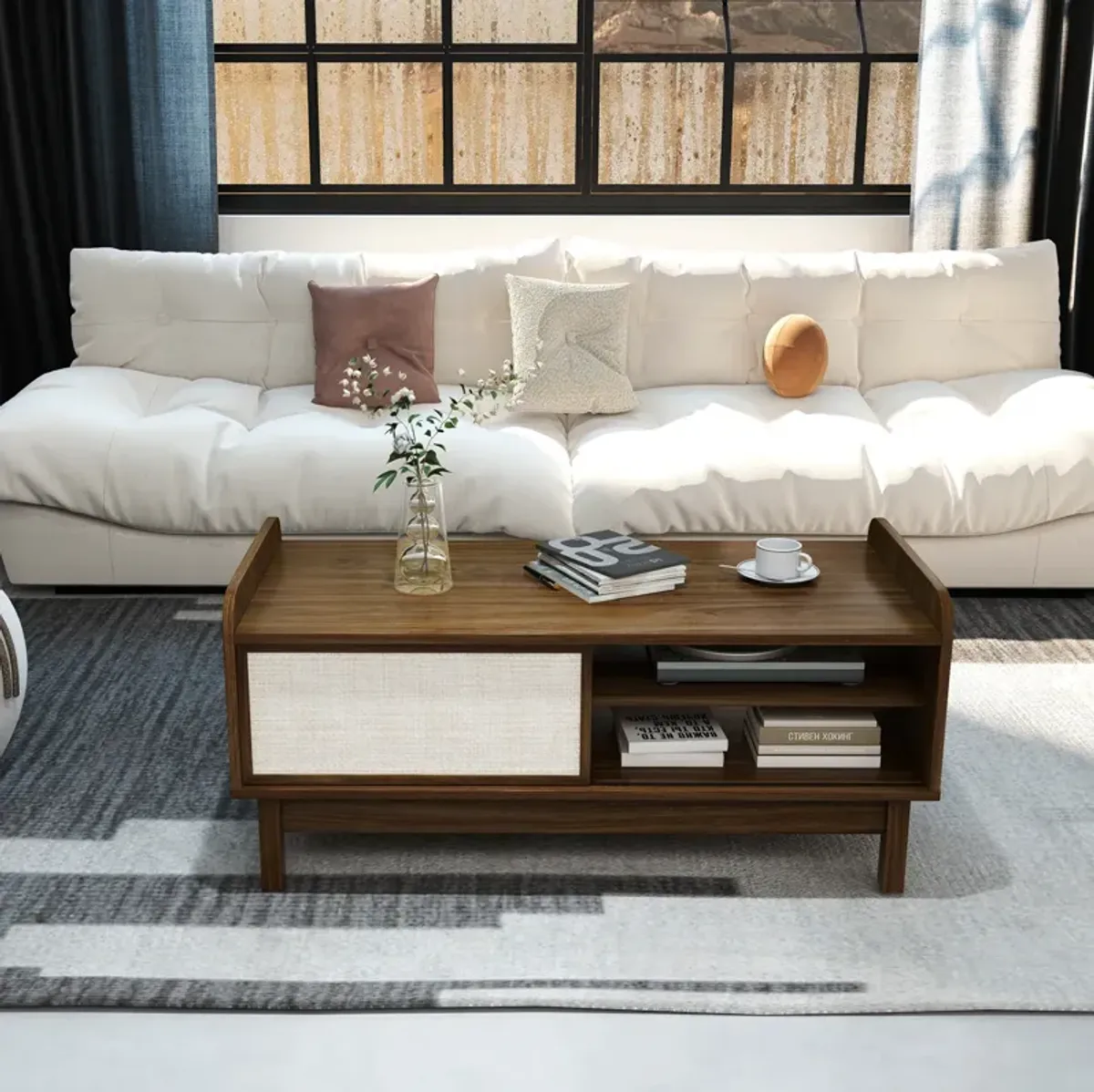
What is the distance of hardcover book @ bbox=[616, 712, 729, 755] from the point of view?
7.86 feet

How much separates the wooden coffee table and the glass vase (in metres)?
0.06

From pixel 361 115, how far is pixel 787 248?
4.89 feet

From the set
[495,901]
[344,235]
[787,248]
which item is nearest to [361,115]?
[344,235]

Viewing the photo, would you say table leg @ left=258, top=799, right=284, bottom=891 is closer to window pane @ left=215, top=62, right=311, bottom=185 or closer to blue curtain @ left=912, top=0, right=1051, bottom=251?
window pane @ left=215, top=62, right=311, bottom=185

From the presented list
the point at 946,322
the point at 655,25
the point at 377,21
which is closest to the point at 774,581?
the point at 946,322

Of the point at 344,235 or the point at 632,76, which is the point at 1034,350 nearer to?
the point at 632,76

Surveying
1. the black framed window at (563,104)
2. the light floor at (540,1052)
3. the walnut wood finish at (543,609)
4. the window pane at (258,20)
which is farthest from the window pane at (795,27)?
the light floor at (540,1052)

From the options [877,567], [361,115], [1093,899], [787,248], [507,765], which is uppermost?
[361,115]

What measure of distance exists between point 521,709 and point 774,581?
20.9 inches

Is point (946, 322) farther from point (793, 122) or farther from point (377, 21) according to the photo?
point (377, 21)

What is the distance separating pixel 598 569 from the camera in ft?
8.21

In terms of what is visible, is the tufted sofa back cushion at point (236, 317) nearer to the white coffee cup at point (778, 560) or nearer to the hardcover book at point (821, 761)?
the white coffee cup at point (778, 560)

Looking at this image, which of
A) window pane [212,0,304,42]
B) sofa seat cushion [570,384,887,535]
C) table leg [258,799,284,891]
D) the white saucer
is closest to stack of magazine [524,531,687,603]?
the white saucer

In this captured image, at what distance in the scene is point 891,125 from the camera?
4.98m
